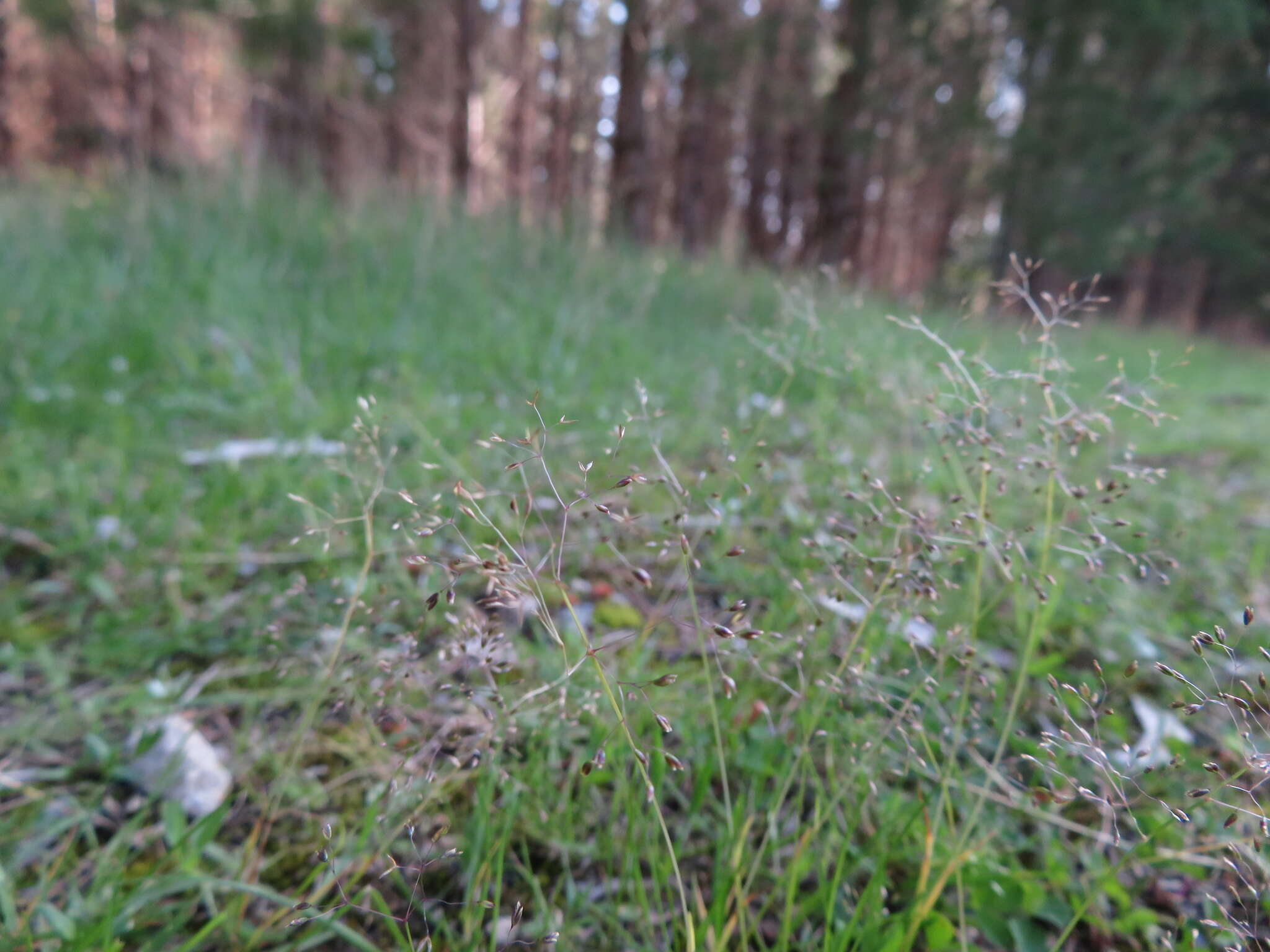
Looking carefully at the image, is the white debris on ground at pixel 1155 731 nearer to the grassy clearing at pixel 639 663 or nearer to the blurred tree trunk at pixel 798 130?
the grassy clearing at pixel 639 663

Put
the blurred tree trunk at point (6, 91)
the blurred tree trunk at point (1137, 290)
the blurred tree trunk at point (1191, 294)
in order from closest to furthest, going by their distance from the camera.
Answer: the blurred tree trunk at point (6, 91) → the blurred tree trunk at point (1137, 290) → the blurred tree trunk at point (1191, 294)

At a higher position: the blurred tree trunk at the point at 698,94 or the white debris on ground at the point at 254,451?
the blurred tree trunk at the point at 698,94

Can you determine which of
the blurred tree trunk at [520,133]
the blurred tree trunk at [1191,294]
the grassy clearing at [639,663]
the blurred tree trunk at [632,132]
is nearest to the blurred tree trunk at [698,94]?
the blurred tree trunk at [632,132]

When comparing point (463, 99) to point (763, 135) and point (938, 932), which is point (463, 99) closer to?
point (763, 135)

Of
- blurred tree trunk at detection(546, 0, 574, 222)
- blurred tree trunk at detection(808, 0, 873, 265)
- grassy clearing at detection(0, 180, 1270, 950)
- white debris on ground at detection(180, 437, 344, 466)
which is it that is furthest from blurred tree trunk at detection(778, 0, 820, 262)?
grassy clearing at detection(0, 180, 1270, 950)

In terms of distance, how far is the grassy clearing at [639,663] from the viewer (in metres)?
0.90

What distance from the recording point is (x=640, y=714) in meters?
1.25

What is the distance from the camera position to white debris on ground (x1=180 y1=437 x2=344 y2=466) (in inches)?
98.5

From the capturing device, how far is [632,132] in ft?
28.0

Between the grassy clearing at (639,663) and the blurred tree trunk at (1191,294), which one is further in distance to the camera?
the blurred tree trunk at (1191,294)

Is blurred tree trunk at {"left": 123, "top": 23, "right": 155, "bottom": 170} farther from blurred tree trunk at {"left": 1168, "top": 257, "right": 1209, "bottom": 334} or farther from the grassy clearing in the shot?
blurred tree trunk at {"left": 1168, "top": 257, "right": 1209, "bottom": 334}

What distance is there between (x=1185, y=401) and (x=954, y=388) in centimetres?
599

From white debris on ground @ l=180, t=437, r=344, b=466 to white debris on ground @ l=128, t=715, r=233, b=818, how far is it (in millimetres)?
1299

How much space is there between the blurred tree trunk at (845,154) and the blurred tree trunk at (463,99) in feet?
15.5
